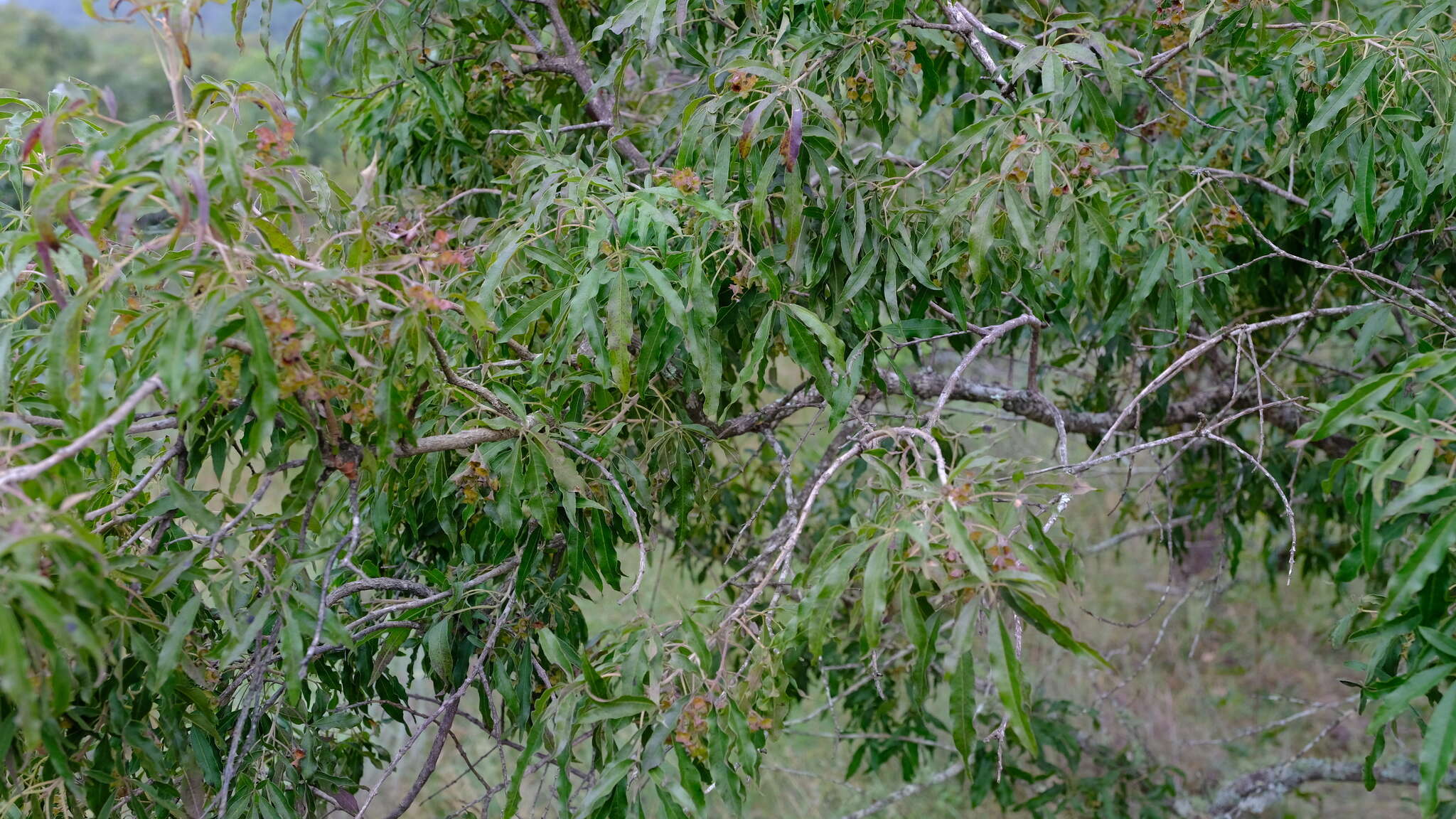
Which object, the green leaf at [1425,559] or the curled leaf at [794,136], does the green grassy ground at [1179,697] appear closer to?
the curled leaf at [794,136]

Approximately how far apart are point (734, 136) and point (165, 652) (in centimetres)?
97

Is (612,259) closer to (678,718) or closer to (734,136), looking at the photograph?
(734,136)

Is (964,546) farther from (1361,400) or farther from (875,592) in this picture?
(1361,400)

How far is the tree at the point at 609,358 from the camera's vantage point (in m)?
1.02

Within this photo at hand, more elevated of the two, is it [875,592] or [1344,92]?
[1344,92]

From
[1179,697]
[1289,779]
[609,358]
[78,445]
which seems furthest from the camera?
[1179,697]

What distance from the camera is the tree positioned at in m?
1.02

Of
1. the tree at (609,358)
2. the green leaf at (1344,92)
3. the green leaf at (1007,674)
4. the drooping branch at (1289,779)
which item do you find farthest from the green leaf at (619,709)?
the drooping branch at (1289,779)

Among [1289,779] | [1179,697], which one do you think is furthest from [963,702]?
[1179,697]

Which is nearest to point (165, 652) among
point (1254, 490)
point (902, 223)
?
point (902, 223)

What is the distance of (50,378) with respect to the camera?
100 centimetres

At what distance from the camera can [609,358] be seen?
142cm

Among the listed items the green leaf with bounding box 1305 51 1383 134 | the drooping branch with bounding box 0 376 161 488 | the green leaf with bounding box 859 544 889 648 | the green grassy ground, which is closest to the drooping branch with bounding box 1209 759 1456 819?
the green grassy ground

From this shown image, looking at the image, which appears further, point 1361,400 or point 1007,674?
point 1361,400
